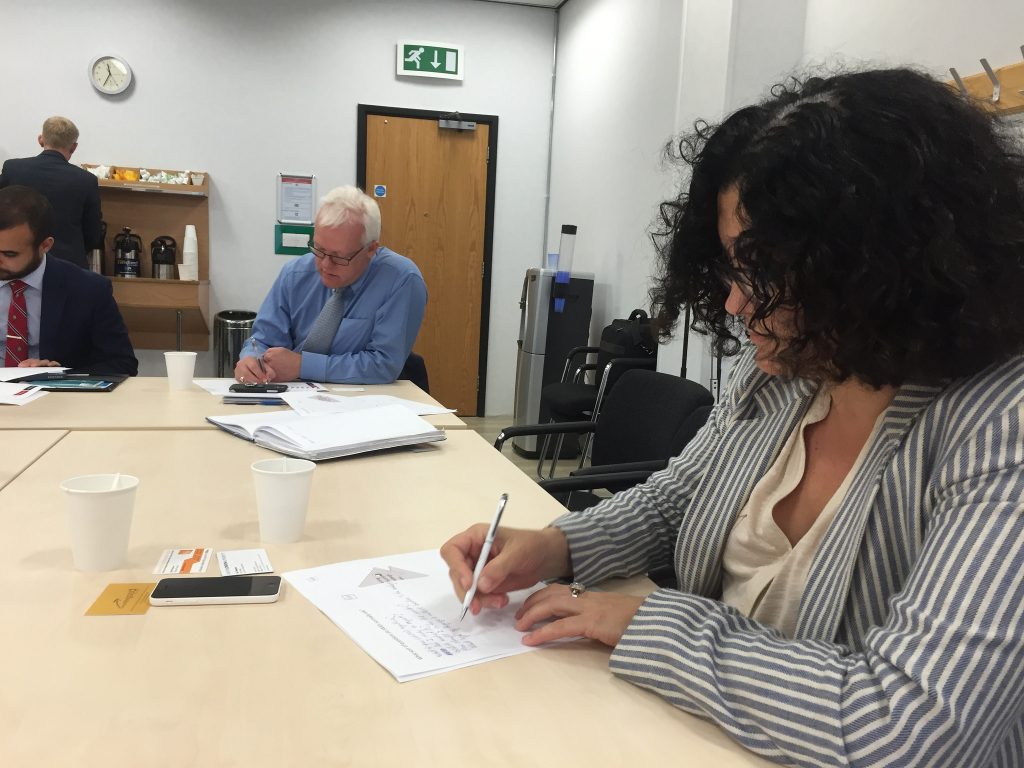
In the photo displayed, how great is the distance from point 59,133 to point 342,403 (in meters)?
3.67

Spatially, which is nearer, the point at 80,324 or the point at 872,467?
the point at 872,467

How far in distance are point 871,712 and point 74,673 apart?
2.39 ft

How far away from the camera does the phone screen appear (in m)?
0.95

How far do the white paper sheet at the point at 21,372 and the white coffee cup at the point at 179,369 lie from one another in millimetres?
384

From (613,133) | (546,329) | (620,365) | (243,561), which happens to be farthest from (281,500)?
(613,133)

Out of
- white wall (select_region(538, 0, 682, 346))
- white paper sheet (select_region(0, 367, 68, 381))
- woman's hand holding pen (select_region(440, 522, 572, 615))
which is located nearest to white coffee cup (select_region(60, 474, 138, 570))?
woman's hand holding pen (select_region(440, 522, 572, 615))

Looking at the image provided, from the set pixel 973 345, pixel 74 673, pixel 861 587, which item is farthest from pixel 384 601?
pixel 973 345

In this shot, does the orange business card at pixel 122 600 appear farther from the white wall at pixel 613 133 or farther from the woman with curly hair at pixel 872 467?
the white wall at pixel 613 133

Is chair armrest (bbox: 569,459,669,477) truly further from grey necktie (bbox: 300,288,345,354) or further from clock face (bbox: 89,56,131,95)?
clock face (bbox: 89,56,131,95)

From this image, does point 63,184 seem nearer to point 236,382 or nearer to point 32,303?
point 32,303

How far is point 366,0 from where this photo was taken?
537 cm

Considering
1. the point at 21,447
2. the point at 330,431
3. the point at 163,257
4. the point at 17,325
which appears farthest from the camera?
the point at 163,257

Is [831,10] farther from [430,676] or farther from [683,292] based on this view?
[430,676]

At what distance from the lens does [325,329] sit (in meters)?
2.77
